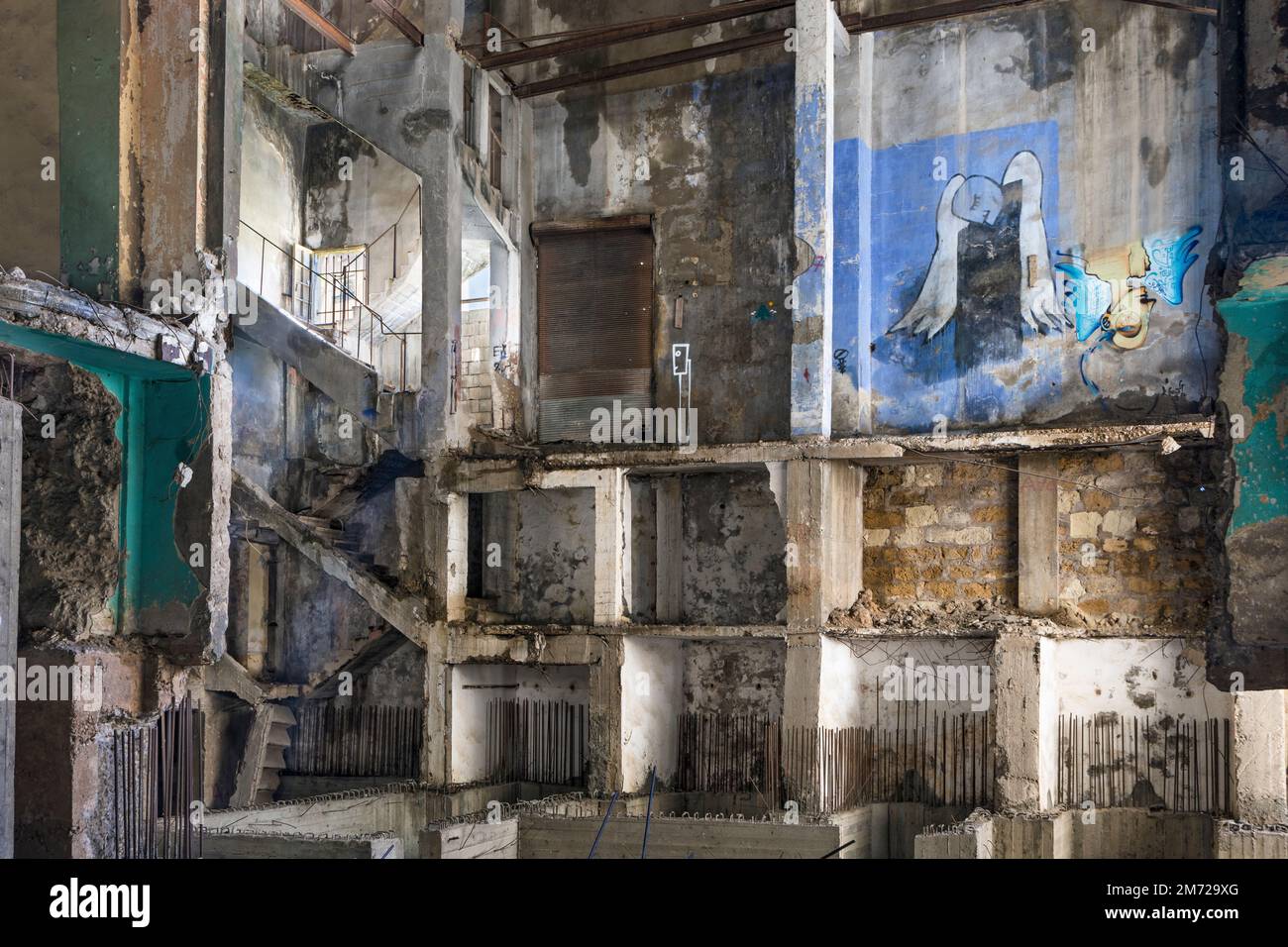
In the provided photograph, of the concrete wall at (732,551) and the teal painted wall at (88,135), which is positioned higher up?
the teal painted wall at (88,135)

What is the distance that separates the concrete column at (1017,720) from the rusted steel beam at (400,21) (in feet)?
36.4

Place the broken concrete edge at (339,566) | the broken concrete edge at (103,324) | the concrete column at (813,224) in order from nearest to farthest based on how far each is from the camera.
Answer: the broken concrete edge at (103,324) < the concrete column at (813,224) < the broken concrete edge at (339,566)

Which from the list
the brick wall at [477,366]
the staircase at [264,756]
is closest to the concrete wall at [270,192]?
the brick wall at [477,366]

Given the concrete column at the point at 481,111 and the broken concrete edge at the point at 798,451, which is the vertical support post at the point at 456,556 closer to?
the broken concrete edge at the point at 798,451

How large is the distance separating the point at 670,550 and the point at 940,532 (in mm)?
3760

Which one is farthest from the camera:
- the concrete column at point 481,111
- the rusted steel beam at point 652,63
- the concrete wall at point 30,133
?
the concrete column at point 481,111

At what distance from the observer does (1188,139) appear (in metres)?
15.8

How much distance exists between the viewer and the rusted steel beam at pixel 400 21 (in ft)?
57.1

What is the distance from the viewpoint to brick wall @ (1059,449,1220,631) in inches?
611

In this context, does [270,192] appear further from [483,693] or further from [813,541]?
[813,541]

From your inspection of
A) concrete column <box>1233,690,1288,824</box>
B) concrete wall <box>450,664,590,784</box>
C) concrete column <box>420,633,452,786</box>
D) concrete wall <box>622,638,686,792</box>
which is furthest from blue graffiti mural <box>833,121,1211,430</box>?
concrete column <box>420,633,452,786</box>

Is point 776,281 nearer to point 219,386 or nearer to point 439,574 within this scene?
point 439,574

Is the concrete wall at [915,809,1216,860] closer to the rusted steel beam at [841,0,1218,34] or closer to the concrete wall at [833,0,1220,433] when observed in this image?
the concrete wall at [833,0,1220,433]

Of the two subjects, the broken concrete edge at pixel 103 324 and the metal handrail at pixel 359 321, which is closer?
the broken concrete edge at pixel 103 324
